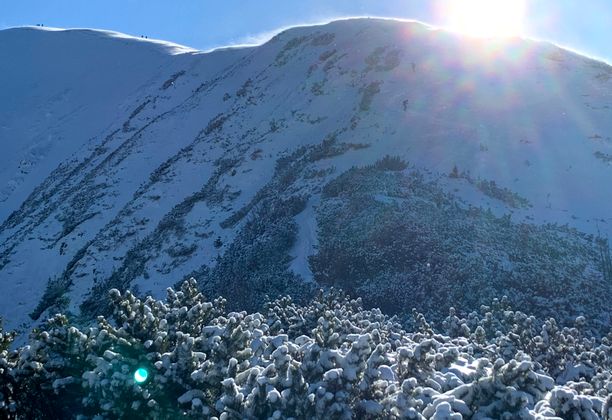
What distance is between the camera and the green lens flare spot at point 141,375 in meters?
8.00

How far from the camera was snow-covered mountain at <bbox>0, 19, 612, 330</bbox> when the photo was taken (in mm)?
20000

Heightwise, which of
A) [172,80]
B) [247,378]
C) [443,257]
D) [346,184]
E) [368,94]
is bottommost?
[443,257]

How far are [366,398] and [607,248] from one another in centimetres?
1676

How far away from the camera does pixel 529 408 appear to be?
6.66 m

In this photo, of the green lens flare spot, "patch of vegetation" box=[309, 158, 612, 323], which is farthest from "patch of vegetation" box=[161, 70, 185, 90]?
the green lens flare spot

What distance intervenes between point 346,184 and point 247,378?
58.2 ft

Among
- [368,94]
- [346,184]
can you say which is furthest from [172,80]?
[346,184]

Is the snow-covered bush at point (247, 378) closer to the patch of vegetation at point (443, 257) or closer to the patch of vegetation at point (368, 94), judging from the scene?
the patch of vegetation at point (443, 257)

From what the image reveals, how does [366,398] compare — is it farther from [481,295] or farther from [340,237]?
[340,237]

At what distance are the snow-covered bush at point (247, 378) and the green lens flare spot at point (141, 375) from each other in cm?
5

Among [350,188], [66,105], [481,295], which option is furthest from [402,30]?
[66,105]

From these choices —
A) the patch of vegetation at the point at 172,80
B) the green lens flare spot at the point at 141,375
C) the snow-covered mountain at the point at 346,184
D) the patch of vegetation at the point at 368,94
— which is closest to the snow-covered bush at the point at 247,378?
the green lens flare spot at the point at 141,375

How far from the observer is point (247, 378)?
26.1 feet

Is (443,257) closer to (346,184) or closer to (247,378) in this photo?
(346,184)
